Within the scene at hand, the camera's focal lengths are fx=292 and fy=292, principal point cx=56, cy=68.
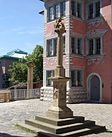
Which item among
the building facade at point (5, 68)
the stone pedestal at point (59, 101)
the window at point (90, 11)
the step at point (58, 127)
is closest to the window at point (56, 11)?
the window at point (90, 11)

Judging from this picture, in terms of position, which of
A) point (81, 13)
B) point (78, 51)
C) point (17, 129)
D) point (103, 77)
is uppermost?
point (81, 13)

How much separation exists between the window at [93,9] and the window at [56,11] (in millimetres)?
2559

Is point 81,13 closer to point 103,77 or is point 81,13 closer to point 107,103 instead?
point 103,77

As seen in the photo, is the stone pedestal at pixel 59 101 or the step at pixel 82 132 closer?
the step at pixel 82 132

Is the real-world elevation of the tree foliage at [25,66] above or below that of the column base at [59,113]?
above

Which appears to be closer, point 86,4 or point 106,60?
point 106,60

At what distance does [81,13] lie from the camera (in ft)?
87.2

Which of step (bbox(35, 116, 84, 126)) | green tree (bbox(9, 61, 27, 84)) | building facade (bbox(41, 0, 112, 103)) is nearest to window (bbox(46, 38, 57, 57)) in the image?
building facade (bbox(41, 0, 112, 103))

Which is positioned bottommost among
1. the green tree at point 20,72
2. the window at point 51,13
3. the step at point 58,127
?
the step at point 58,127

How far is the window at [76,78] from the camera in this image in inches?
1002

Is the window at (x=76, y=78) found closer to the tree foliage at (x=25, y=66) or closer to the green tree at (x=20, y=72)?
the tree foliage at (x=25, y=66)

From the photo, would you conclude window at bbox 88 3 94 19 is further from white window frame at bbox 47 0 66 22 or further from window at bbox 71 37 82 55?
white window frame at bbox 47 0 66 22

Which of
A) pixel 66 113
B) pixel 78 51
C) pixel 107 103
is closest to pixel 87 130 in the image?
pixel 66 113

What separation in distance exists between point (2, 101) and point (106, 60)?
10.1 metres
